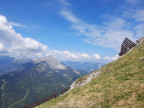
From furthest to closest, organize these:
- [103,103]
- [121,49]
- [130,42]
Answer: [121,49] → [130,42] → [103,103]

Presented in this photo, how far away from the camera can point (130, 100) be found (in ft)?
60.2

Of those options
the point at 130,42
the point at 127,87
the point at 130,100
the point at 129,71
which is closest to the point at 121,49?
the point at 130,42

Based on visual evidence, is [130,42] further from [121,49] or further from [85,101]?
[85,101]

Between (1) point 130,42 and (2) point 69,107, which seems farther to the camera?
(1) point 130,42

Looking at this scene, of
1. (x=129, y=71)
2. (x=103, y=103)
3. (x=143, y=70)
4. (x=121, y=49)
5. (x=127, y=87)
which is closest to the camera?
(x=103, y=103)

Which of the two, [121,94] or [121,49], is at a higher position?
[121,49]

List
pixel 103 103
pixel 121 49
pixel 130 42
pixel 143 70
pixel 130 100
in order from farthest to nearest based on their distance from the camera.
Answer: pixel 121 49
pixel 130 42
pixel 143 70
pixel 103 103
pixel 130 100

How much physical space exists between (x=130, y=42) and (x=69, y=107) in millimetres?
59596

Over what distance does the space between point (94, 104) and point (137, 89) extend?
317 inches

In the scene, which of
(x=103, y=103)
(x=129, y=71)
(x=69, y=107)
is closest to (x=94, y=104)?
(x=103, y=103)

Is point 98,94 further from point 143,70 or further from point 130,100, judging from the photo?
point 143,70

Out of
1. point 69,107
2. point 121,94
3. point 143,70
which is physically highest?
point 143,70

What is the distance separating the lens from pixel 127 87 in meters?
22.7

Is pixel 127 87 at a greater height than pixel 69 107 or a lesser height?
greater
